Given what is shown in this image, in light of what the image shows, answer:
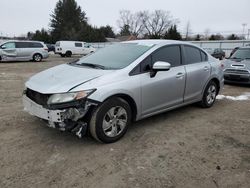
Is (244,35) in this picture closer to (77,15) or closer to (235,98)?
(77,15)

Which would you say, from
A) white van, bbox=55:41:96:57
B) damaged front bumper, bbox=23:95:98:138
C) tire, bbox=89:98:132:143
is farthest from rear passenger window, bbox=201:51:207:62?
white van, bbox=55:41:96:57

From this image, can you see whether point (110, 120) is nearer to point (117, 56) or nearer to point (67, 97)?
point (67, 97)

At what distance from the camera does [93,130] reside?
11.9 ft

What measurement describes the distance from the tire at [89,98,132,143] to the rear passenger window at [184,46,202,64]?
1996 millimetres

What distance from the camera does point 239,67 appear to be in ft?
29.7

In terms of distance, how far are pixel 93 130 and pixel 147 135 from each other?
1025mm

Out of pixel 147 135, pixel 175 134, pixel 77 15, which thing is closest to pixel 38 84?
pixel 147 135

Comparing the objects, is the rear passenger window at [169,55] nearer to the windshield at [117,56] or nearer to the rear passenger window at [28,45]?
the windshield at [117,56]

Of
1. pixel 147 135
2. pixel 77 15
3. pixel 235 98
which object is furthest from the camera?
pixel 77 15

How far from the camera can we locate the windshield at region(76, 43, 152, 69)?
430 cm

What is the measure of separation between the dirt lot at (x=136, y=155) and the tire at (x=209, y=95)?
763 mm

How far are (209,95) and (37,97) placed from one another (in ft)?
12.7

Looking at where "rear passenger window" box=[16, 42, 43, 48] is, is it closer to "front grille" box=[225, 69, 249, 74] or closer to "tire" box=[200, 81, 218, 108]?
"front grille" box=[225, 69, 249, 74]

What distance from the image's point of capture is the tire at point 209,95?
5770 millimetres
